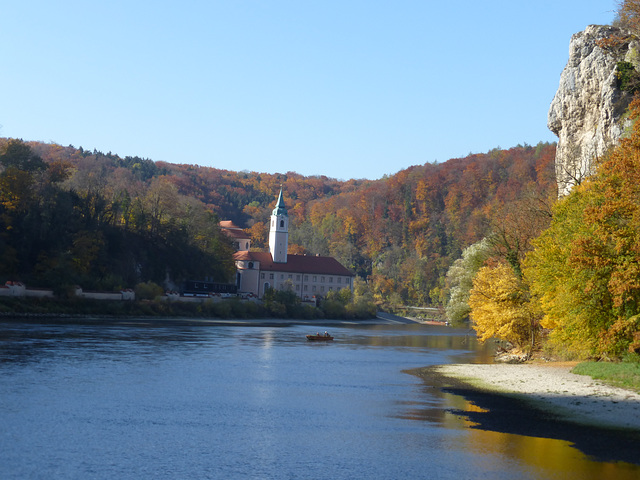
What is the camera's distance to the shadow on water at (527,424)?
63.7ft

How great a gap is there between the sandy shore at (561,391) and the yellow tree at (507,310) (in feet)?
22.3

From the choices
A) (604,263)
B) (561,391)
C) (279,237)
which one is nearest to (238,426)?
(561,391)

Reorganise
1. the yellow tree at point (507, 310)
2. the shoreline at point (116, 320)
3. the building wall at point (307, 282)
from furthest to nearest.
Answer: the building wall at point (307, 282), the shoreline at point (116, 320), the yellow tree at point (507, 310)

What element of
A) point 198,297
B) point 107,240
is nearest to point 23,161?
point 107,240

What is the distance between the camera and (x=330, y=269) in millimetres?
140875

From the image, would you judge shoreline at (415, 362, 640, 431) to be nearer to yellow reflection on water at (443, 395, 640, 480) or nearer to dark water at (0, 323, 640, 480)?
dark water at (0, 323, 640, 480)

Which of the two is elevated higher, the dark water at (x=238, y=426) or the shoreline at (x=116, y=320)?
the shoreline at (x=116, y=320)

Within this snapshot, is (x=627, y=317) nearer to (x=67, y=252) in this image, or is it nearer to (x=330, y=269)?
(x=67, y=252)

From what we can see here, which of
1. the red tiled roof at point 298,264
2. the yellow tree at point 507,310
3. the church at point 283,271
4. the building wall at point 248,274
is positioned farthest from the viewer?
the red tiled roof at point 298,264

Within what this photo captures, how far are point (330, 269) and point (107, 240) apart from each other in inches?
2105

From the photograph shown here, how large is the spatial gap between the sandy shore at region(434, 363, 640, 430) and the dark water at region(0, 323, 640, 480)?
283 cm

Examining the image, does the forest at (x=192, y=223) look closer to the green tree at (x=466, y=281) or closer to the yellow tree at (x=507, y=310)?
the green tree at (x=466, y=281)

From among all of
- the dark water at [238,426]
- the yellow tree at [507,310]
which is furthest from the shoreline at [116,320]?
the yellow tree at [507,310]

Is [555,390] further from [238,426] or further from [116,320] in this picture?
[116,320]
